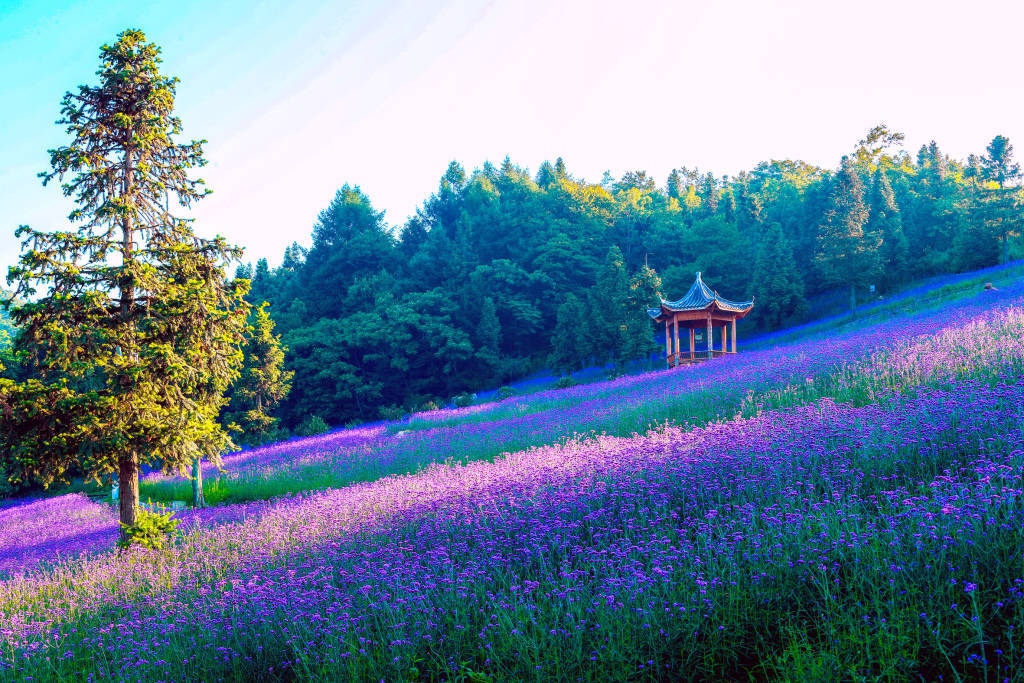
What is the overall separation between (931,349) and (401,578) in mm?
8370

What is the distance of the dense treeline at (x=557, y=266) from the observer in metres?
37.1

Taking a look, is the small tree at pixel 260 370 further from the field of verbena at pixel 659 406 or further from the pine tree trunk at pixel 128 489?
the pine tree trunk at pixel 128 489

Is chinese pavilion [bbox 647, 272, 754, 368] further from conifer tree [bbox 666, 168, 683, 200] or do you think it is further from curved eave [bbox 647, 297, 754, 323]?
conifer tree [bbox 666, 168, 683, 200]

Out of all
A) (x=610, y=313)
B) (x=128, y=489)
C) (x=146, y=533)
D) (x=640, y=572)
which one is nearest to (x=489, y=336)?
(x=610, y=313)

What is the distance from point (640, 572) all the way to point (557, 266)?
1741 inches

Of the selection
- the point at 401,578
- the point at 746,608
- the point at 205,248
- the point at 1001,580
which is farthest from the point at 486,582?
the point at 205,248

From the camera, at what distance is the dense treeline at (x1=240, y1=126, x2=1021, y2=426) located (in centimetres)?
3706

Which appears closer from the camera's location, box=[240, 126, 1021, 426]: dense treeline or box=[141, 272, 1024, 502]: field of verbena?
box=[141, 272, 1024, 502]: field of verbena

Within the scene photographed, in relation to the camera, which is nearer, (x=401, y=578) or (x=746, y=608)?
(x=746, y=608)

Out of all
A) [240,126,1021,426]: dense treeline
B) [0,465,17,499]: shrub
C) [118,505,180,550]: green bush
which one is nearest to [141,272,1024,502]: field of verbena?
[118,505,180,550]: green bush

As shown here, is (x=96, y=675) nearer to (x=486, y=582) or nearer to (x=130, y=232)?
(x=486, y=582)

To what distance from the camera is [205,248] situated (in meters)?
8.52

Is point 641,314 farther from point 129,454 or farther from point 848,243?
point 129,454

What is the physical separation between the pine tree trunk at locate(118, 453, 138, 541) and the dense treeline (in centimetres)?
2211
